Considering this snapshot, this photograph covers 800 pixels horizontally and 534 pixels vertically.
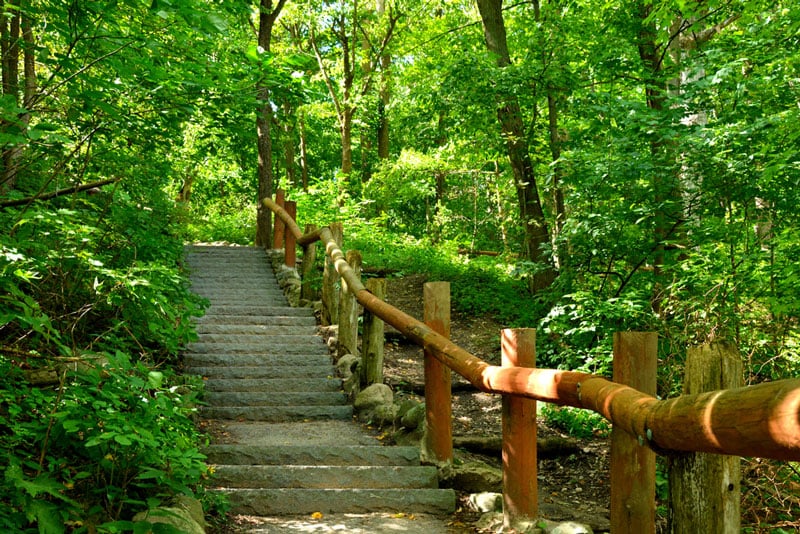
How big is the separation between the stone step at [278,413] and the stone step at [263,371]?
77cm

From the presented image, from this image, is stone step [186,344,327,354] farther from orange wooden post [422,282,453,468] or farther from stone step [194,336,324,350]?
orange wooden post [422,282,453,468]

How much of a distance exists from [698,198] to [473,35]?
699 cm

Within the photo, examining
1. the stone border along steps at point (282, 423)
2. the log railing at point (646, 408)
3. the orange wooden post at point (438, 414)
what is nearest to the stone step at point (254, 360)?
the stone border along steps at point (282, 423)

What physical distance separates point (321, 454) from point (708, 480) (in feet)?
11.5

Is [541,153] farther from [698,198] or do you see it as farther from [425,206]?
[425,206]

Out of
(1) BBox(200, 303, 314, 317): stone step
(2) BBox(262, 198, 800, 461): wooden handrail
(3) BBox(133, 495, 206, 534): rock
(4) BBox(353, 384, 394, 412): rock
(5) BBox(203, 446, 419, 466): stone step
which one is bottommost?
(5) BBox(203, 446, 419, 466): stone step

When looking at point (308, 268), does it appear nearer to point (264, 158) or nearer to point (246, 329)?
point (246, 329)

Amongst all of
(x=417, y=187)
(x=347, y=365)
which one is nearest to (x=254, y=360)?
(x=347, y=365)

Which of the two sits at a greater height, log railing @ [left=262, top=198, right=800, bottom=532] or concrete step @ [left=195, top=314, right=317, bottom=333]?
log railing @ [left=262, top=198, right=800, bottom=532]

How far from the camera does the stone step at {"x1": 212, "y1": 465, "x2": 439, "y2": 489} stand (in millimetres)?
4652

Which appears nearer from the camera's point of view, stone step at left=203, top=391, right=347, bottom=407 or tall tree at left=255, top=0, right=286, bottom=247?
stone step at left=203, top=391, right=347, bottom=407

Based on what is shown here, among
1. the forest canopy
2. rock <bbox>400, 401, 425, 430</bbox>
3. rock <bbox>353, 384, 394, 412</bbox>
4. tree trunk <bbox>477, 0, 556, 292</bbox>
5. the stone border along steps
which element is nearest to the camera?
the forest canopy

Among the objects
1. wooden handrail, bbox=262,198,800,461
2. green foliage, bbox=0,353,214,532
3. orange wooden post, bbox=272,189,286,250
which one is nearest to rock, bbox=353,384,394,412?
wooden handrail, bbox=262,198,800,461

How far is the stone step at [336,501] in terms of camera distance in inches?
171
